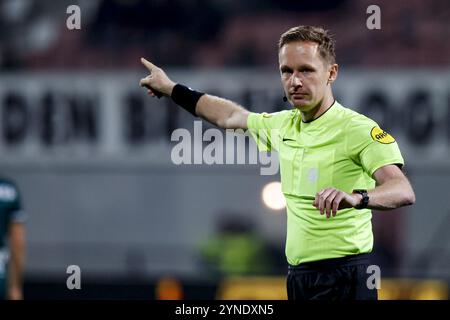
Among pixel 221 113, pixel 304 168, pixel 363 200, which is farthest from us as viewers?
pixel 221 113

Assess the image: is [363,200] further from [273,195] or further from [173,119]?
[173,119]

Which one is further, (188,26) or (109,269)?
(188,26)

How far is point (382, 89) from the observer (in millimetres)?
17266

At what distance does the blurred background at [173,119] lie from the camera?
1702 centimetres

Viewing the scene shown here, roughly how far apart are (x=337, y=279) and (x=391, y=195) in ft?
1.99

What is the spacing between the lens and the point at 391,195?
15.8 feet

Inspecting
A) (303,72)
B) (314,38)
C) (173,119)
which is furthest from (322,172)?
(173,119)

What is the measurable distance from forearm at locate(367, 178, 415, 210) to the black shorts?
1.65 ft

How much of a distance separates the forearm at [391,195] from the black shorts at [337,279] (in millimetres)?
502

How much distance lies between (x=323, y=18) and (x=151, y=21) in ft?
8.76

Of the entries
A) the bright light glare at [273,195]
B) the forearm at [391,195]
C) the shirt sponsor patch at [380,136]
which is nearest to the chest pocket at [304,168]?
the shirt sponsor patch at [380,136]

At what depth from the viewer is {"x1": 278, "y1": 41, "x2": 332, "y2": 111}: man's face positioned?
16.9 feet

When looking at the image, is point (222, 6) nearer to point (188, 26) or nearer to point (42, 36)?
point (188, 26)
